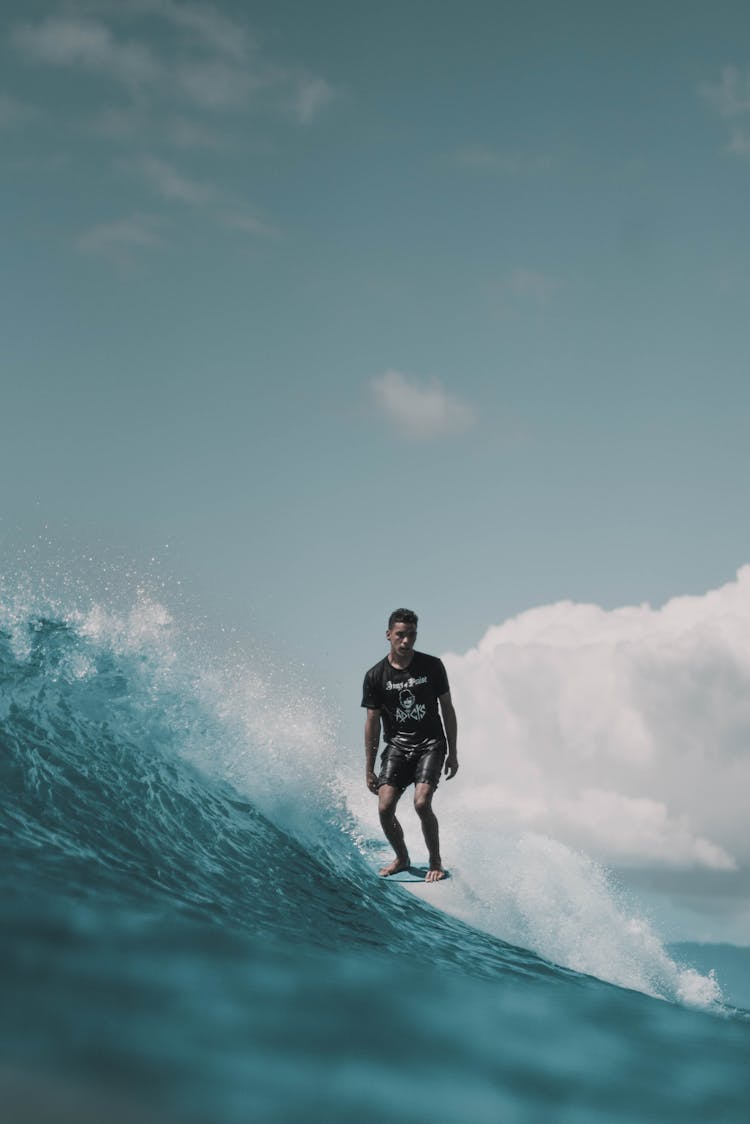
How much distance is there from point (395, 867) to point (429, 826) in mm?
523

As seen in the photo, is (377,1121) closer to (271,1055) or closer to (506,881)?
(271,1055)

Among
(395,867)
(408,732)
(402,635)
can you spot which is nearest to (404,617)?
(402,635)

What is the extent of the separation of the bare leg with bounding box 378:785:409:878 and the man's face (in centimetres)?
132

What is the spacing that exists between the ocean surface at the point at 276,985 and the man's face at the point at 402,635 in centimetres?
216

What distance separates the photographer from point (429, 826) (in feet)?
26.4

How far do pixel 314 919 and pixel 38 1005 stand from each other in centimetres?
293

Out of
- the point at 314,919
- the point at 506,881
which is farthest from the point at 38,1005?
the point at 506,881

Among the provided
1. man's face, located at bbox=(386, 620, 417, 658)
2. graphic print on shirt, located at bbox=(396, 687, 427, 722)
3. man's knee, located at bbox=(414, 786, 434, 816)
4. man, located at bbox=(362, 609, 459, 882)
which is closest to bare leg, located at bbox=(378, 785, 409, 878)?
man, located at bbox=(362, 609, 459, 882)

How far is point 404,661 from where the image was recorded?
7855 mm

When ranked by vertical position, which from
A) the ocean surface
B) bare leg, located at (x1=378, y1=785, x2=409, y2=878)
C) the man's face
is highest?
the man's face

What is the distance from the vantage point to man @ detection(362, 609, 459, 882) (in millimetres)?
7898

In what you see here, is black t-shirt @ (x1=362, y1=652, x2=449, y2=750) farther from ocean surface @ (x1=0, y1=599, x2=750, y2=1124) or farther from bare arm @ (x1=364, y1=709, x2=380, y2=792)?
ocean surface @ (x1=0, y1=599, x2=750, y2=1124)

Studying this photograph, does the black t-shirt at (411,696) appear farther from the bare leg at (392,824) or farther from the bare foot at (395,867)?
the bare foot at (395,867)

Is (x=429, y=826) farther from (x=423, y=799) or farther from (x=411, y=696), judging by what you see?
(x=411, y=696)
